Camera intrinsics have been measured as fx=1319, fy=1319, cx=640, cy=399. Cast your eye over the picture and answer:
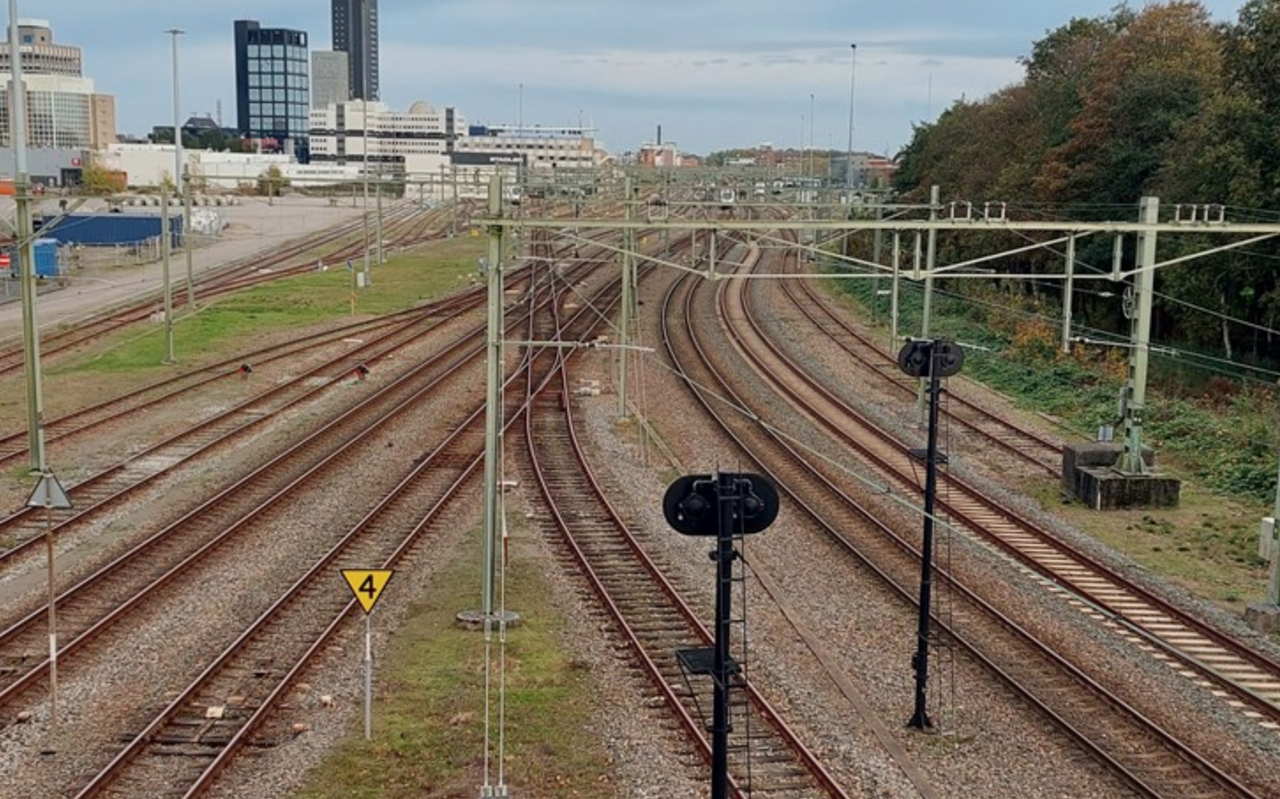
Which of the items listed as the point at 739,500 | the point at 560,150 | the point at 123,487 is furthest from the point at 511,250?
the point at 560,150

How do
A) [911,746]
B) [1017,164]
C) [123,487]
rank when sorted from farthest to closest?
[1017,164], [123,487], [911,746]

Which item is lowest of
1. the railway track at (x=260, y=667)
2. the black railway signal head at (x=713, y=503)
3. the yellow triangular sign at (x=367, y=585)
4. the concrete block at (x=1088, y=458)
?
the railway track at (x=260, y=667)

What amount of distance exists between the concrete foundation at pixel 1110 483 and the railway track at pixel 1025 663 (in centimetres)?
396

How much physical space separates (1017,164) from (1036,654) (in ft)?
137

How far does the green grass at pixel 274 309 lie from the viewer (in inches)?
1473

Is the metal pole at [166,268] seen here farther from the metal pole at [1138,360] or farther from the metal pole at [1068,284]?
the metal pole at [1138,360]

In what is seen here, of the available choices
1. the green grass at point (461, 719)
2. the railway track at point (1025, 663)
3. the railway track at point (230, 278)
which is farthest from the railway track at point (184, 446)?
the railway track at point (1025, 663)

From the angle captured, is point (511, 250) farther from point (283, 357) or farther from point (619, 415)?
point (283, 357)

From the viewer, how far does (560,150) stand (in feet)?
511

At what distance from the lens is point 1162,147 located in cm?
4234

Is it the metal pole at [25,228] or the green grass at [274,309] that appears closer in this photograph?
the metal pole at [25,228]

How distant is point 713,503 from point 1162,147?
38.5m

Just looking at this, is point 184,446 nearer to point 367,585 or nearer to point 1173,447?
point 367,585

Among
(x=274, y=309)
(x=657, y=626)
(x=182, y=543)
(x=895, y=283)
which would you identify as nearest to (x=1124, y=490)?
(x=895, y=283)
